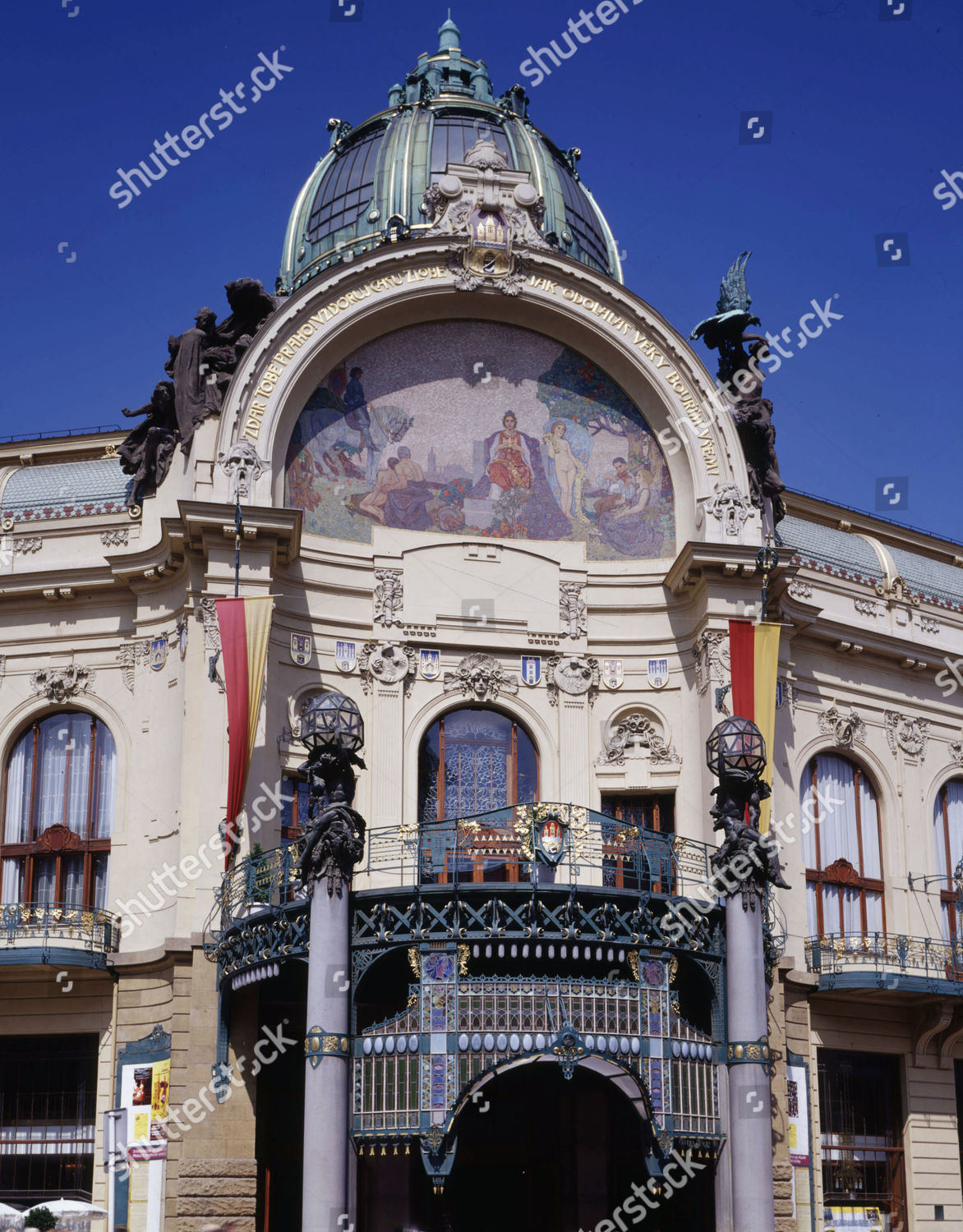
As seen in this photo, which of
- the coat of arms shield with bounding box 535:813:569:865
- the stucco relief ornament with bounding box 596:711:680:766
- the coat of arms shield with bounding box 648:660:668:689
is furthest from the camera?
the coat of arms shield with bounding box 648:660:668:689

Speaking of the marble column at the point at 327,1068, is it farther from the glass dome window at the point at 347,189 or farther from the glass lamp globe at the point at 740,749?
the glass dome window at the point at 347,189

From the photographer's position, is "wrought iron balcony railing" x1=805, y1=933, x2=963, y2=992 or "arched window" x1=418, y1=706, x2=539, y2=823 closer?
"arched window" x1=418, y1=706, x2=539, y2=823

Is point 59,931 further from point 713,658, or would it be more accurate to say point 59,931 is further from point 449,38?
point 449,38

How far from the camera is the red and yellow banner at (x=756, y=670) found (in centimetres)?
2889

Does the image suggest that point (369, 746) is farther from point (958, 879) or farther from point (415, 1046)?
point (958, 879)

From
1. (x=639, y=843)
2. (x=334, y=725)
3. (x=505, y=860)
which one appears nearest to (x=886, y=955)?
(x=639, y=843)

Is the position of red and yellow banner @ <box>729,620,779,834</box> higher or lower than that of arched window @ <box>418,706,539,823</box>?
higher

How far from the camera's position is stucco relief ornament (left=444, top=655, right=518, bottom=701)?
3008 centimetres

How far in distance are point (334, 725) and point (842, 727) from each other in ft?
43.2

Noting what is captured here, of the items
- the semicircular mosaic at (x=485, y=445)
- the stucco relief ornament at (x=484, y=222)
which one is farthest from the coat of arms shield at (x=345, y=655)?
the stucco relief ornament at (x=484, y=222)

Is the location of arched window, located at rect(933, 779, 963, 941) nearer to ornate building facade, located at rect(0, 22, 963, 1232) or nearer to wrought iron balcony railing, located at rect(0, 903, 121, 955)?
ornate building facade, located at rect(0, 22, 963, 1232)

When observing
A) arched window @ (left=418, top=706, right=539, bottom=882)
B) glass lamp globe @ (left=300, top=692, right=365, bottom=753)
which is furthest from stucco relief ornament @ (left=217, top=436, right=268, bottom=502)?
glass lamp globe @ (left=300, top=692, right=365, bottom=753)

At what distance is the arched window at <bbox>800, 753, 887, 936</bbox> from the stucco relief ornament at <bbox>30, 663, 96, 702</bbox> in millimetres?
13184

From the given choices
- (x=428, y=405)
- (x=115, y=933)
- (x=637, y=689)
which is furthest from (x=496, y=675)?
(x=115, y=933)
